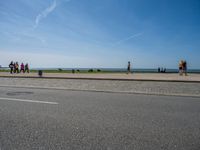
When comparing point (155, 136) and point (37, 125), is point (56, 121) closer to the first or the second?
point (37, 125)

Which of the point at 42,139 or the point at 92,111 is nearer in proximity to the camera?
the point at 42,139

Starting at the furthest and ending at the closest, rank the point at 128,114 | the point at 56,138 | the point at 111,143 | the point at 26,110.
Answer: the point at 26,110 < the point at 128,114 < the point at 56,138 < the point at 111,143

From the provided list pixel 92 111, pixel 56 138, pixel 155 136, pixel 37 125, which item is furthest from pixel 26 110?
pixel 155 136

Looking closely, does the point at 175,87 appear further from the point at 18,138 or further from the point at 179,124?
the point at 18,138

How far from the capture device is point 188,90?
30.8ft

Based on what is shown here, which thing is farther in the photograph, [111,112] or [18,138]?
[111,112]

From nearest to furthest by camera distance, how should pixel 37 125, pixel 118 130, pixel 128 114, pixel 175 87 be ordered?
1. pixel 118 130
2. pixel 37 125
3. pixel 128 114
4. pixel 175 87

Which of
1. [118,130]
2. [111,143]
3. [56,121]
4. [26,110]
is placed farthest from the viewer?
[26,110]

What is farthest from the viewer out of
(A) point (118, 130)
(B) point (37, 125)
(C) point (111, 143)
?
(B) point (37, 125)

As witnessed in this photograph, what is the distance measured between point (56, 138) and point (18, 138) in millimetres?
759

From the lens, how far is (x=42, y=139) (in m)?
3.19

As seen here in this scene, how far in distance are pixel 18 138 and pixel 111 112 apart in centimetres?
276

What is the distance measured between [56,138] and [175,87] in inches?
357

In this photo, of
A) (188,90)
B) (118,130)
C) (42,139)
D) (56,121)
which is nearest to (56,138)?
(42,139)
